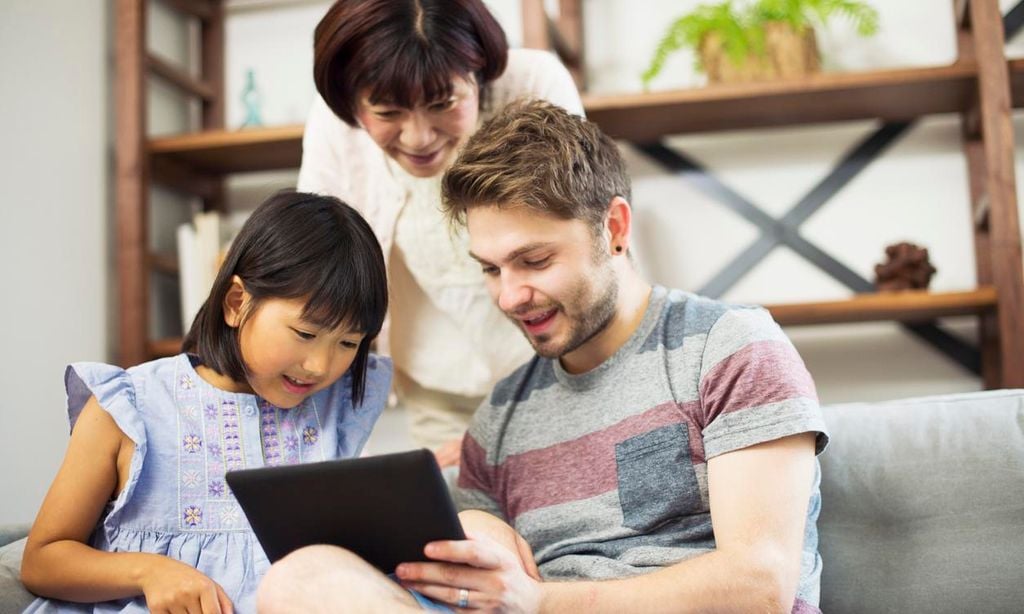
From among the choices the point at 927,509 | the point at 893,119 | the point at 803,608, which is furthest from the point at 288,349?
the point at 893,119

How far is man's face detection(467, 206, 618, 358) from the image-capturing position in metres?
1.29

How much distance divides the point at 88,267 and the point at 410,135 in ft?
4.25

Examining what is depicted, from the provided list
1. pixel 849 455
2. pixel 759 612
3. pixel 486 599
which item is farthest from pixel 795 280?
pixel 486 599

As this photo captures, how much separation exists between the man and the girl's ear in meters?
0.31

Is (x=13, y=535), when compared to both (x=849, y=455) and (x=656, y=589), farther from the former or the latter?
(x=849, y=455)

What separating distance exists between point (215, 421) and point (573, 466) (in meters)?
0.48

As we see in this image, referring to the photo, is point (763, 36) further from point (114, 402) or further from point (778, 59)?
point (114, 402)

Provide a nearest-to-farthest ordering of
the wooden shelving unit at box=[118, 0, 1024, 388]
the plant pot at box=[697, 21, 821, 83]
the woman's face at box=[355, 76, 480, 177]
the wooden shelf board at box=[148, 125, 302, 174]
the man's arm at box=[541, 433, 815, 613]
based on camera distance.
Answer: the man's arm at box=[541, 433, 815, 613], the woman's face at box=[355, 76, 480, 177], the wooden shelving unit at box=[118, 0, 1024, 388], the plant pot at box=[697, 21, 821, 83], the wooden shelf board at box=[148, 125, 302, 174]

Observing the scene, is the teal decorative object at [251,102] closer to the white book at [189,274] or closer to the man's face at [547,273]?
the white book at [189,274]

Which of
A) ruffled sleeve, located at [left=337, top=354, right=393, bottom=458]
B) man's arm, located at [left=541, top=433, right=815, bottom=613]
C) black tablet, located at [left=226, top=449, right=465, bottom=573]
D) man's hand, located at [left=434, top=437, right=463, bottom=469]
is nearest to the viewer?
black tablet, located at [left=226, top=449, right=465, bottom=573]

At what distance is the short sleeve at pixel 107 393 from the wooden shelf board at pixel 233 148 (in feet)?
4.21

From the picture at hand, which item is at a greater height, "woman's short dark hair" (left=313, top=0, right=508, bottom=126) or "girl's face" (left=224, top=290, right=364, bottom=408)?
"woman's short dark hair" (left=313, top=0, right=508, bottom=126)

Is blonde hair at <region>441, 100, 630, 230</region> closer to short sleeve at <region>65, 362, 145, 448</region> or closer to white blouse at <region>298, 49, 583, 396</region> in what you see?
white blouse at <region>298, 49, 583, 396</region>

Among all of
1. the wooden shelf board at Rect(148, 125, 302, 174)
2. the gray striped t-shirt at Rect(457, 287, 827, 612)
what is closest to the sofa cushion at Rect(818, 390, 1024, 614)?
the gray striped t-shirt at Rect(457, 287, 827, 612)
